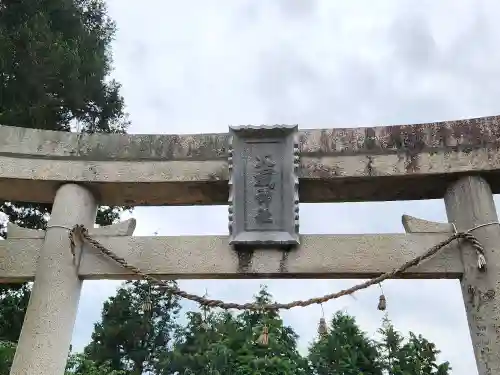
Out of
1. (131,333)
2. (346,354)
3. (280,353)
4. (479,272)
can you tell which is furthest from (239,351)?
(479,272)

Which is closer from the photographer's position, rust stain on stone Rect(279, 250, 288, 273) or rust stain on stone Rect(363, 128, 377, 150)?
rust stain on stone Rect(279, 250, 288, 273)

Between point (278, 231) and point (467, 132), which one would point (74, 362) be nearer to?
point (278, 231)

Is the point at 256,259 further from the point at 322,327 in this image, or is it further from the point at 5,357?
the point at 5,357

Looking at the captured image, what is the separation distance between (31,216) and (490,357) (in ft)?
20.0

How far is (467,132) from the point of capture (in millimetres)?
3619

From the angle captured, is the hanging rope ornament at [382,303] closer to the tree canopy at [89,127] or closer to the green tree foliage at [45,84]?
the tree canopy at [89,127]

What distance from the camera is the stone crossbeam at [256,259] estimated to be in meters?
3.32

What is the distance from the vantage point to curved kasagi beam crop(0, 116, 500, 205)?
11.8ft

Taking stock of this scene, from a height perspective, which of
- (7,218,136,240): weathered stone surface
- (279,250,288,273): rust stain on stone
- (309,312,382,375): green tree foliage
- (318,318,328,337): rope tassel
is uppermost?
(309,312,382,375): green tree foliage

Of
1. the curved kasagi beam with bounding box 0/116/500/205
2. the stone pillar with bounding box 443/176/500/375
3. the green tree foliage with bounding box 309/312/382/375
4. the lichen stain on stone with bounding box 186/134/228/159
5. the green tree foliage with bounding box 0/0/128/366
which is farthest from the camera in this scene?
the green tree foliage with bounding box 309/312/382/375

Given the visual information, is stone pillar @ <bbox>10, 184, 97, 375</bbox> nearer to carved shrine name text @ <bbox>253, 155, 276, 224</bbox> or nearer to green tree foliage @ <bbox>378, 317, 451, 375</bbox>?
carved shrine name text @ <bbox>253, 155, 276, 224</bbox>

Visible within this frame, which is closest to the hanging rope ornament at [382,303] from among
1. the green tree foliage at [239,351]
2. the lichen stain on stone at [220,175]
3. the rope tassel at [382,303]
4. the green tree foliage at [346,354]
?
the rope tassel at [382,303]

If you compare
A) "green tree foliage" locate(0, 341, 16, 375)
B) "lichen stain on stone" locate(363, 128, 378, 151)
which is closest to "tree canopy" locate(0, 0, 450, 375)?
"green tree foliage" locate(0, 341, 16, 375)

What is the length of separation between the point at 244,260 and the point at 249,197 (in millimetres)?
482
